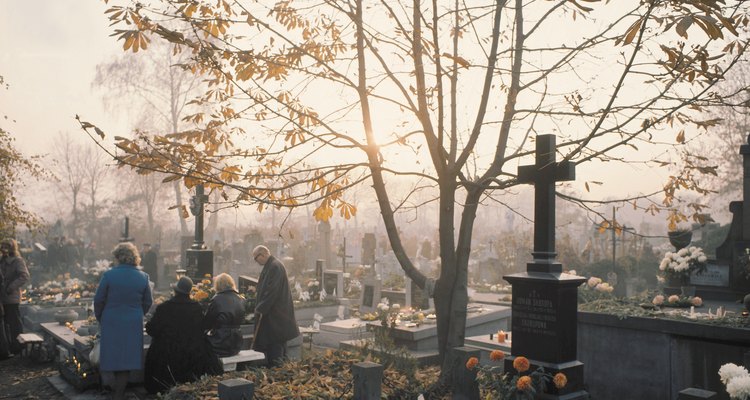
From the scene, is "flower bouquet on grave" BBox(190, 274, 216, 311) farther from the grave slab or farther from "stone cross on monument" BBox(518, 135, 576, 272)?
"stone cross on monument" BBox(518, 135, 576, 272)

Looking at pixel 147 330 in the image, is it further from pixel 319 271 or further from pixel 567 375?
pixel 319 271

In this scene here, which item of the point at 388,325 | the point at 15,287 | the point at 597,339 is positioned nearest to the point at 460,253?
the point at 597,339

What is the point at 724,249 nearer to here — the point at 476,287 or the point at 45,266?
the point at 476,287

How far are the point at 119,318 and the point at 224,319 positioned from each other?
1.28 m

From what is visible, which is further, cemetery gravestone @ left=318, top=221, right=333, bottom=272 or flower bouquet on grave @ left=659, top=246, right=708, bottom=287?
cemetery gravestone @ left=318, top=221, right=333, bottom=272

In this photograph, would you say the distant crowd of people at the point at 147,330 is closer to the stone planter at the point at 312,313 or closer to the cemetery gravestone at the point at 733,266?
the stone planter at the point at 312,313

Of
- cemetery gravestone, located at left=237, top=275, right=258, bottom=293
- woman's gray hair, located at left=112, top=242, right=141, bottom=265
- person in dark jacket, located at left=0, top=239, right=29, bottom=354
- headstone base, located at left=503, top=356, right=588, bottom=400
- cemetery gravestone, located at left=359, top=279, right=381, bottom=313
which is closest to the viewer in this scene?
headstone base, located at left=503, top=356, right=588, bottom=400

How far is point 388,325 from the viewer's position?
9398 mm

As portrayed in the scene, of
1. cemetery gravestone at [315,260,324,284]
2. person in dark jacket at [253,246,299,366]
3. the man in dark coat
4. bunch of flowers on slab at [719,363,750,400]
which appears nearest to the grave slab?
person in dark jacket at [253,246,299,366]

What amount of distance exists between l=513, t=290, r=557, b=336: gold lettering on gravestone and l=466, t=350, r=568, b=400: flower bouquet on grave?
410 mm

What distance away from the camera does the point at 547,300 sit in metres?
5.91

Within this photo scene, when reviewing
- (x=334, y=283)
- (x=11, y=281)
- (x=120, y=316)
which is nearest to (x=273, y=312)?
(x=120, y=316)

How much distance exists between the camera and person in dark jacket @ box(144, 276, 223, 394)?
21.6 ft

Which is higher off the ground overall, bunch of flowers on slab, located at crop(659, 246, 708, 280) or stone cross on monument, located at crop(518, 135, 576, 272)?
stone cross on monument, located at crop(518, 135, 576, 272)
